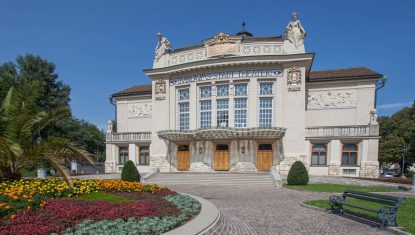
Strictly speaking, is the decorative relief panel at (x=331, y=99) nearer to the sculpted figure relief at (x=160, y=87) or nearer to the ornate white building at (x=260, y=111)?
the ornate white building at (x=260, y=111)

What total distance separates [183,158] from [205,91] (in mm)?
7545

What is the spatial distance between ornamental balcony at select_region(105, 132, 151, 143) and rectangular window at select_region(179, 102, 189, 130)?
4.68m

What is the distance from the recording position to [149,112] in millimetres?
32469

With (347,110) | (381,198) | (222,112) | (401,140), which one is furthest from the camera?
(401,140)

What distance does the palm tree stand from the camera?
352 inches

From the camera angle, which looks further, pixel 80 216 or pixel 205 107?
pixel 205 107

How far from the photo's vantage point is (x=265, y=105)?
25594 mm

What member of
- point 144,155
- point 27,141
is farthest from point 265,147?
point 27,141

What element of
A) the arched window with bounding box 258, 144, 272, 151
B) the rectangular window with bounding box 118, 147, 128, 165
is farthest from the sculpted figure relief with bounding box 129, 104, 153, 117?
the arched window with bounding box 258, 144, 272, 151

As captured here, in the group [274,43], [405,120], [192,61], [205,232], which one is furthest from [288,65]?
[405,120]

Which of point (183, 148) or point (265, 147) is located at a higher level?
point (265, 147)

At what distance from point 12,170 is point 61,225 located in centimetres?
623

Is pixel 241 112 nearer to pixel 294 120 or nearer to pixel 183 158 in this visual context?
pixel 294 120

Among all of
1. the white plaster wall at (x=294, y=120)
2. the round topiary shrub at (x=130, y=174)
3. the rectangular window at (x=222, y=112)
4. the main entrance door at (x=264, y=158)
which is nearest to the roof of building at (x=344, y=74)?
the white plaster wall at (x=294, y=120)
